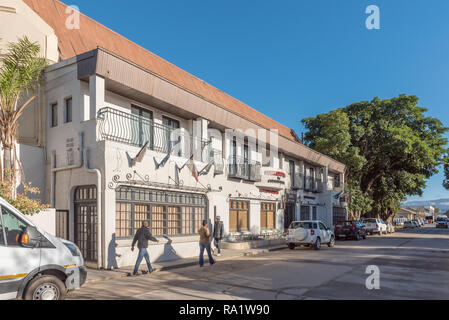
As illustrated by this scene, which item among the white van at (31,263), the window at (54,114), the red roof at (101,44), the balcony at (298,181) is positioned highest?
the red roof at (101,44)

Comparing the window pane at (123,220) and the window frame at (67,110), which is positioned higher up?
the window frame at (67,110)

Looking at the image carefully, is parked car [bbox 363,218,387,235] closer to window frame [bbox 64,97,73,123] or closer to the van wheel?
window frame [bbox 64,97,73,123]

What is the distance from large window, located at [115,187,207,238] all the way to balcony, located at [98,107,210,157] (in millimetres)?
1987

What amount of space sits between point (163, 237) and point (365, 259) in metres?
8.29

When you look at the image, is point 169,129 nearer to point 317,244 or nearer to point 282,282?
point 282,282

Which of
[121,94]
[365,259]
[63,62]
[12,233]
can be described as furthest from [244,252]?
[12,233]

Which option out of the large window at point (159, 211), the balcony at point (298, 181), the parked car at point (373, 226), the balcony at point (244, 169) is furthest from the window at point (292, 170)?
the parked car at point (373, 226)

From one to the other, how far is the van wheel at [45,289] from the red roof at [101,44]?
10.1m

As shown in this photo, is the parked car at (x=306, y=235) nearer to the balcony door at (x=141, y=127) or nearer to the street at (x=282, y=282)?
the street at (x=282, y=282)

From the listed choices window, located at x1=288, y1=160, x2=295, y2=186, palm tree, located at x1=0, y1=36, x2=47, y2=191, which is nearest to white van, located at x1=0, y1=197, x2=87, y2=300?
palm tree, located at x1=0, y1=36, x2=47, y2=191

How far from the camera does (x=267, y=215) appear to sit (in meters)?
26.4

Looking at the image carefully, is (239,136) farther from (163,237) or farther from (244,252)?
(163,237)

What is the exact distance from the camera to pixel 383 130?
132 feet

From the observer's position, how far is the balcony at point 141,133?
14.2m
